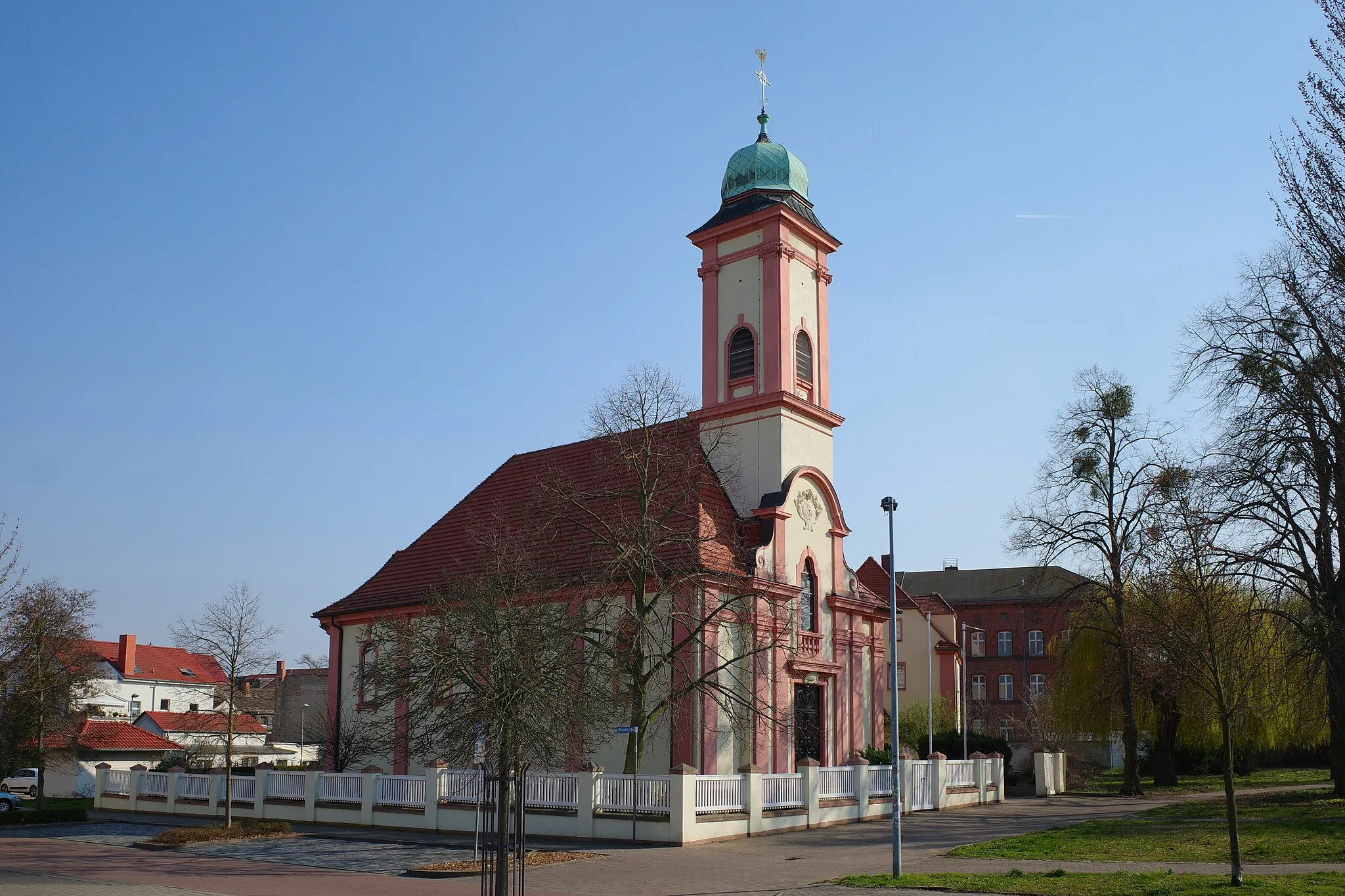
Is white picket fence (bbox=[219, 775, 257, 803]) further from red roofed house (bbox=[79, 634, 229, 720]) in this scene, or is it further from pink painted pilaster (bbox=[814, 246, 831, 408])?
red roofed house (bbox=[79, 634, 229, 720])

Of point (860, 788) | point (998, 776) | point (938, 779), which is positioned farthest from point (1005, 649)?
point (860, 788)

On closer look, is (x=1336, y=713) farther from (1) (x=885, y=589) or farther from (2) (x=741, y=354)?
(1) (x=885, y=589)

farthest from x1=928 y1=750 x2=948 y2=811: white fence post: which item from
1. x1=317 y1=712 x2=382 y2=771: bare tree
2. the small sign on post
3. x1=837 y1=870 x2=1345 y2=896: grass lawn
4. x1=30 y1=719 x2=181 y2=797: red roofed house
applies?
x1=30 y1=719 x2=181 y2=797: red roofed house

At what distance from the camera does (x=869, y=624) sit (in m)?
36.8

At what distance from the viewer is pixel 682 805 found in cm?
2288

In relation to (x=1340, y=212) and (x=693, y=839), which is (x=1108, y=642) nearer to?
(x=693, y=839)

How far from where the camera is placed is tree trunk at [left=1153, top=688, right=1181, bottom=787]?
41.3 meters

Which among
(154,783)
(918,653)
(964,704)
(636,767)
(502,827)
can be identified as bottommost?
(154,783)

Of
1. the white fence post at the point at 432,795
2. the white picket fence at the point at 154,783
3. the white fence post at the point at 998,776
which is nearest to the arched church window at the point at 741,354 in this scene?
the white fence post at the point at 432,795

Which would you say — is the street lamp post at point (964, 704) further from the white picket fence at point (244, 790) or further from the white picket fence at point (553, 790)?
the white picket fence at point (244, 790)

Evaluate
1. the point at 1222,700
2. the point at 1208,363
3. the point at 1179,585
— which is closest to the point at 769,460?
the point at 1208,363

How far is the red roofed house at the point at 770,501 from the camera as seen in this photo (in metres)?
31.5

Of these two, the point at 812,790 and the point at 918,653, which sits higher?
the point at 918,653

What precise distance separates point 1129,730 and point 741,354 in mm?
19382
